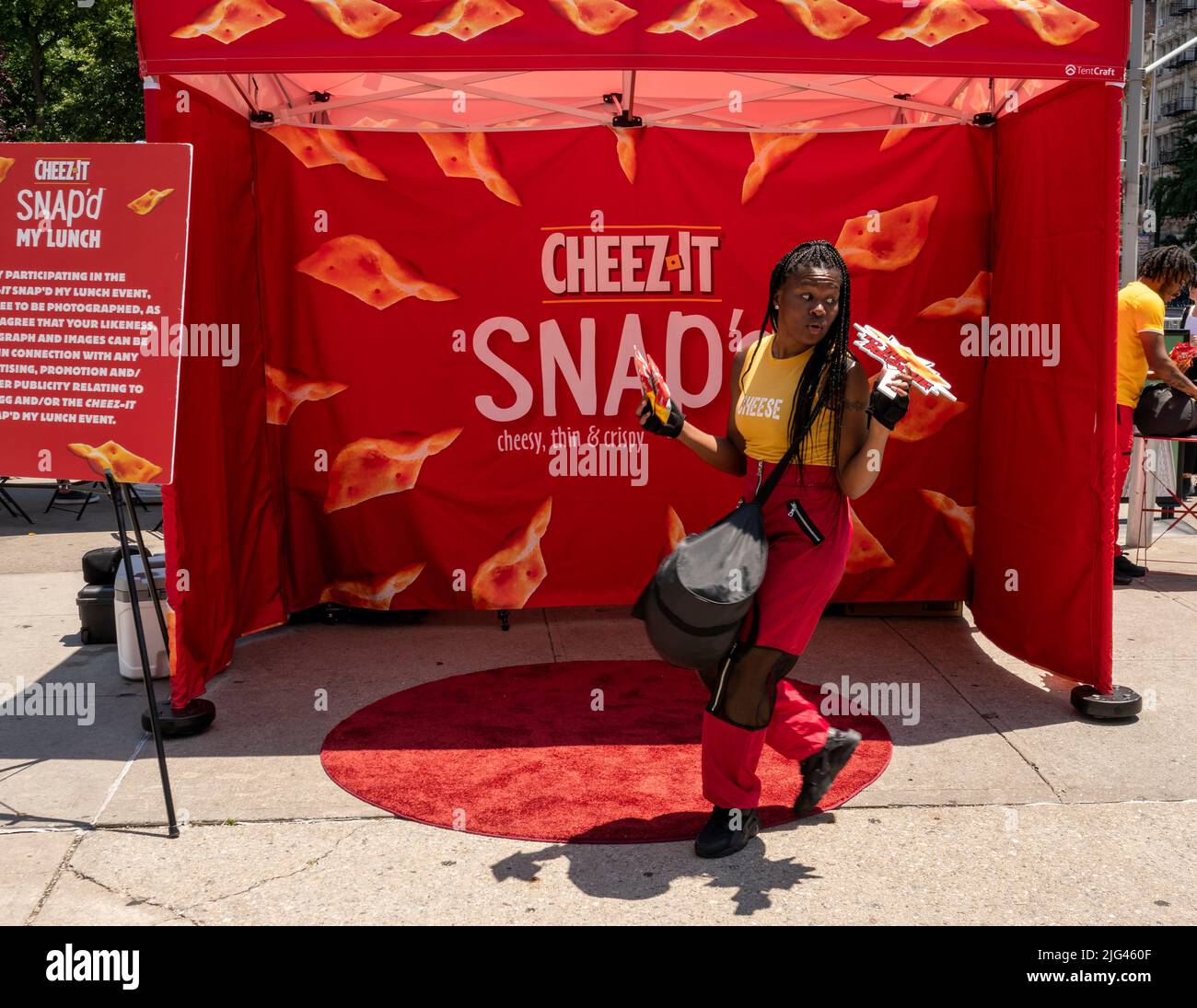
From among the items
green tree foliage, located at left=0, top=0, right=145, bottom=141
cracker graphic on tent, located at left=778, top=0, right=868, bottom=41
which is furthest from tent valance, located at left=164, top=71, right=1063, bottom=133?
green tree foliage, located at left=0, top=0, right=145, bottom=141

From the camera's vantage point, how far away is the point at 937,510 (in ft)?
22.0

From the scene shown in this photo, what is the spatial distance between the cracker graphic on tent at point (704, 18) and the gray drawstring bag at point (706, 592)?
2028 millimetres

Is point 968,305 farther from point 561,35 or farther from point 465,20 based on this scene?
point 465,20

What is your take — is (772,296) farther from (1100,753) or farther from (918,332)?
(918,332)

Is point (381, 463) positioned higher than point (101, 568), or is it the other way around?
point (381, 463)

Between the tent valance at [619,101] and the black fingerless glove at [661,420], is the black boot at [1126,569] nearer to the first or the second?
the tent valance at [619,101]

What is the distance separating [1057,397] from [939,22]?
5.85ft

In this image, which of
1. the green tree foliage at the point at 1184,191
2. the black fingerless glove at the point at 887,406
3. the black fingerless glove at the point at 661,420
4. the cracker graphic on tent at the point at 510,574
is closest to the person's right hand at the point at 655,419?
the black fingerless glove at the point at 661,420

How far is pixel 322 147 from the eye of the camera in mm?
6375

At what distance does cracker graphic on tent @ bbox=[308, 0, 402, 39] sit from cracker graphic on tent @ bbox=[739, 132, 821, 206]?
2.43 m

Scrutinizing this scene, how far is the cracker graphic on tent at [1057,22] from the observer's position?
477cm

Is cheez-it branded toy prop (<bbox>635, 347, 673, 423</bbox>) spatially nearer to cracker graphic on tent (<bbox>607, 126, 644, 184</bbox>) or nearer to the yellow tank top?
the yellow tank top

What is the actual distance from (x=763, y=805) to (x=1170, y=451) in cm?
642

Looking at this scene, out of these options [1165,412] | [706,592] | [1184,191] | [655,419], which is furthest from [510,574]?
[1184,191]
